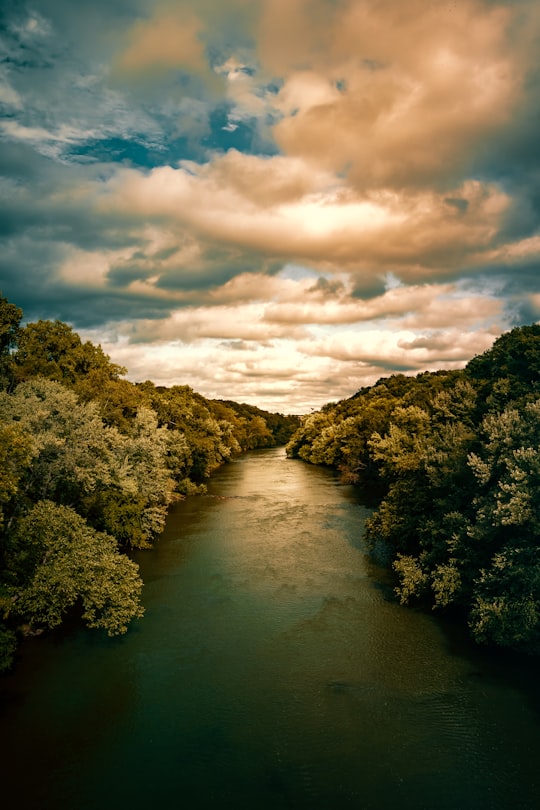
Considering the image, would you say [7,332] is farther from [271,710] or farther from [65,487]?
[271,710]

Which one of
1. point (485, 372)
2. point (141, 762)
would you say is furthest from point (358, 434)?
point (141, 762)

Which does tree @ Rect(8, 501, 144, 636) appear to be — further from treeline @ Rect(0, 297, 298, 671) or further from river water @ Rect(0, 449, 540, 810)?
river water @ Rect(0, 449, 540, 810)

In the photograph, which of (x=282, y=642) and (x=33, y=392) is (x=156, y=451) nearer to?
(x=33, y=392)

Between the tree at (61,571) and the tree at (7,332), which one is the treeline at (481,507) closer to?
the tree at (61,571)

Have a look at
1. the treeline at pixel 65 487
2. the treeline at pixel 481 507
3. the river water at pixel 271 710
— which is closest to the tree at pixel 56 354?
the treeline at pixel 65 487

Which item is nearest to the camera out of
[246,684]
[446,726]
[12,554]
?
[446,726]

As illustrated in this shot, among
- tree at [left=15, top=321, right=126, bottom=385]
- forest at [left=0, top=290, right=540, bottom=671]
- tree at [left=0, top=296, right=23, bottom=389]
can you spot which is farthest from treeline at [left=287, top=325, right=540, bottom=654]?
tree at [left=0, top=296, right=23, bottom=389]
